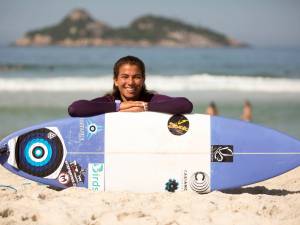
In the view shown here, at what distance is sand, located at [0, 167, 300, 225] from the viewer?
9.12 feet

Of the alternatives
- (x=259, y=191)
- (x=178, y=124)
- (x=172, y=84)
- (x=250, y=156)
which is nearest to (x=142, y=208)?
(x=178, y=124)

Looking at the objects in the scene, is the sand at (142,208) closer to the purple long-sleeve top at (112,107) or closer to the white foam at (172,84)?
the purple long-sleeve top at (112,107)

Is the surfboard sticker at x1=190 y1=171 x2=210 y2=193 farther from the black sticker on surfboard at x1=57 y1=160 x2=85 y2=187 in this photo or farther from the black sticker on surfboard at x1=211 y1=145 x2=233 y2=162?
the black sticker on surfboard at x1=57 y1=160 x2=85 y2=187

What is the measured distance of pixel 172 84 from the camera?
1452cm

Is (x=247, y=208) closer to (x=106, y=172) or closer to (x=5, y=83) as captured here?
(x=106, y=172)

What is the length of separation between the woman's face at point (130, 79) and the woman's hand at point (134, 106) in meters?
0.08

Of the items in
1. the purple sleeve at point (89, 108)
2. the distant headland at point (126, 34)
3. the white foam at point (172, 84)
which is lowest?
the purple sleeve at point (89, 108)

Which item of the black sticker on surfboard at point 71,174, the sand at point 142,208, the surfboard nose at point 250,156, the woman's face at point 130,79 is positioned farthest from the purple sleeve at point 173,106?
the black sticker on surfboard at point 71,174

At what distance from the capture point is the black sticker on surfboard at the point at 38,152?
11.8ft

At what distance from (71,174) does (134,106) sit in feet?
2.36

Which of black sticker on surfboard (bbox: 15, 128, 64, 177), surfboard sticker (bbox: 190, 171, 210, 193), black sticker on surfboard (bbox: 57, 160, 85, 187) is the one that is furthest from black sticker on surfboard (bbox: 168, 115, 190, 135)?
black sticker on surfboard (bbox: 15, 128, 64, 177)

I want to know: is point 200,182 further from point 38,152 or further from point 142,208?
point 38,152

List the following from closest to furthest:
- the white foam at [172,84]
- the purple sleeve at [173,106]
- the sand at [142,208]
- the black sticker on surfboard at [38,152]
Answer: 1. the sand at [142,208]
2. the purple sleeve at [173,106]
3. the black sticker on surfboard at [38,152]
4. the white foam at [172,84]

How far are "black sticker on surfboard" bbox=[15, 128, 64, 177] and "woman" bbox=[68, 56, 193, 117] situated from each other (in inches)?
11.3
